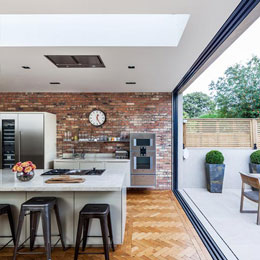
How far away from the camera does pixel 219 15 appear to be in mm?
1874

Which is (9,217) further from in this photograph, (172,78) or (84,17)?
(172,78)

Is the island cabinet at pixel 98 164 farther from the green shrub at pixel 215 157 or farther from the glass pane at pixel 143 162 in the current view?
the green shrub at pixel 215 157

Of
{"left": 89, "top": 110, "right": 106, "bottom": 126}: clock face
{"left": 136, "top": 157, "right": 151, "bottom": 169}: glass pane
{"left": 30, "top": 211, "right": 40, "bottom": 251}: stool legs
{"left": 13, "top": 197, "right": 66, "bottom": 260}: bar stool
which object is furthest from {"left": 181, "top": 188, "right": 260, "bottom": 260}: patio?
{"left": 89, "top": 110, "right": 106, "bottom": 126}: clock face

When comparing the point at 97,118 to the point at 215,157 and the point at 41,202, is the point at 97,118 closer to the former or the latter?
the point at 215,157

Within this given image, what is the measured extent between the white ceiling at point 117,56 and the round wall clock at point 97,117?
1.86ft

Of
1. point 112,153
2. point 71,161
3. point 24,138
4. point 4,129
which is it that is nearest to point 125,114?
point 112,153

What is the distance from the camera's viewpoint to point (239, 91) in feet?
17.8

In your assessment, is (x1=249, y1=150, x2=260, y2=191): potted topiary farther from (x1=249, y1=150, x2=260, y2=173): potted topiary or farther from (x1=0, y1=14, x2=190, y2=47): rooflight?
(x1=0, y1=14, x2=190, y2=47): rooflight

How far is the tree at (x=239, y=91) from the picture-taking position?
407 cm

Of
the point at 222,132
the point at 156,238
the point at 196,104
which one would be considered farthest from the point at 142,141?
the point at 196,104

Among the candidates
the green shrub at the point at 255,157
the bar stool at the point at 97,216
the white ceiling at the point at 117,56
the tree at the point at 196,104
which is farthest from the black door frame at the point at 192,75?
the tree at the point at 196,104

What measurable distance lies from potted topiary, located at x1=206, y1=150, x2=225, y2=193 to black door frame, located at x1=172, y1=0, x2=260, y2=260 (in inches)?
31.7

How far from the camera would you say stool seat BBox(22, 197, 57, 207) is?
2207mm

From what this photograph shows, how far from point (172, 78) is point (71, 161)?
2.90m
